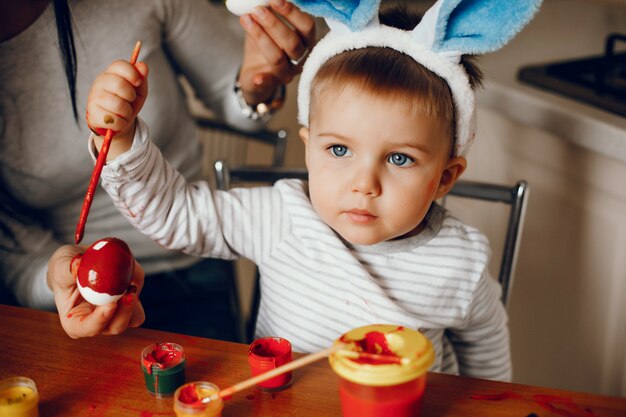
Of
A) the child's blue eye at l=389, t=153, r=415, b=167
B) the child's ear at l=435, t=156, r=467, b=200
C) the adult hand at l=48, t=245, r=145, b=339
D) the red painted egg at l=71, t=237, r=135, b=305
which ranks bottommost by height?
the adult hand at l=48, t=245, r=145, b=339

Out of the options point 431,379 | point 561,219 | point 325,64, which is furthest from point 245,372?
point 561,219

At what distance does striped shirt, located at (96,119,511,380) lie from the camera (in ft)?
3.36

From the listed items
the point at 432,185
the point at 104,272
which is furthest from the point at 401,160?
the point at 104,272

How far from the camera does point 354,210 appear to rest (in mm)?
937

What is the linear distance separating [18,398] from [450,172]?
2.12 feet

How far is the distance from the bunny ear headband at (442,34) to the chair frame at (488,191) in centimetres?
24

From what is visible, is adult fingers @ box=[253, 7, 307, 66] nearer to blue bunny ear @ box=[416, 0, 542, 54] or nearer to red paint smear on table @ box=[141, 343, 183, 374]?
blue bunny ear @ box=[416, 0, 542, 54]

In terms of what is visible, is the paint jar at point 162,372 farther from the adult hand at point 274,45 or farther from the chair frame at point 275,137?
the chair frame at point 275,137

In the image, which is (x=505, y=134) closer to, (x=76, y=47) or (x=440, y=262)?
(x=440, y=262)

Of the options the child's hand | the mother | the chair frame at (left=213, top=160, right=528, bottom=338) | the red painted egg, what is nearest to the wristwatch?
the mother

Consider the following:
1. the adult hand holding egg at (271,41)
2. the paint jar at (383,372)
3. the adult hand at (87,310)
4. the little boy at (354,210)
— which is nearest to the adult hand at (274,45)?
the adult hand holding egg at (271,41)

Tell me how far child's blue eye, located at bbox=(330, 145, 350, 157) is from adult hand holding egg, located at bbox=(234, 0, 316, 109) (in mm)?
261

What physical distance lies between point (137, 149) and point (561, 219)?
1.03m

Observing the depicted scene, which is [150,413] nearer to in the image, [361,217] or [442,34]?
[361,217]
